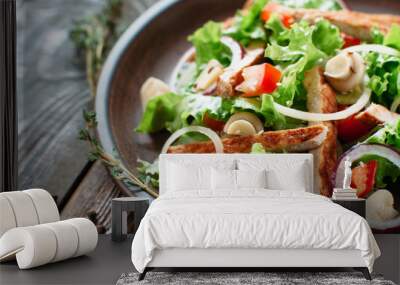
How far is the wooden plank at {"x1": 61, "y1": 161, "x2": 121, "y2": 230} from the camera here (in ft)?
19.7

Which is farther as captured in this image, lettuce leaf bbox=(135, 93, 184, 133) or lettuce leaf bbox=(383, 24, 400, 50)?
lettuce leaf bbox=(135, 93, 184, 133)

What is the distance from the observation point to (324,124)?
541cm

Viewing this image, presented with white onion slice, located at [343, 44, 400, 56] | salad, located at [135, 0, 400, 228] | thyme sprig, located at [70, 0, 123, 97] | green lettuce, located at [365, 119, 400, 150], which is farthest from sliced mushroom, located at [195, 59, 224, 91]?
green lettuce, located at [365, 119, 400, 150]

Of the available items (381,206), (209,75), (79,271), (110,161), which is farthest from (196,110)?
(79,271)

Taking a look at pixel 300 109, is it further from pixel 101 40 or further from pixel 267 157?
pixel 101 40

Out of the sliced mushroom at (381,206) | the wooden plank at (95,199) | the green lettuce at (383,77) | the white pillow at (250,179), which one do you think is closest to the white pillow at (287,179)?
the white pillow at (250,179)

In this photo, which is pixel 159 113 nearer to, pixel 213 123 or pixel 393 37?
pixel 213 123

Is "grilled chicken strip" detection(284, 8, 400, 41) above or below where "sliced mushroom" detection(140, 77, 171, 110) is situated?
above

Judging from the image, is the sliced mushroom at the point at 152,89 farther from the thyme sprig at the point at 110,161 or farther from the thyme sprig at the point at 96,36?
the thyme sprig at the point at 96,36

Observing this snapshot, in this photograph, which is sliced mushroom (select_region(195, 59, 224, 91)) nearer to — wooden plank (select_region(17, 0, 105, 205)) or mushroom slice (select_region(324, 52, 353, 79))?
mushroom slice (select_region(324, 52, 353, 79))

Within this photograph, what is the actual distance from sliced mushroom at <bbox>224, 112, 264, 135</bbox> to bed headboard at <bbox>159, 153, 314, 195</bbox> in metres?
0.18

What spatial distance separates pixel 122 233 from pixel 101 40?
186cm

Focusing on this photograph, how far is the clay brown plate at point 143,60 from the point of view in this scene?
5914mm

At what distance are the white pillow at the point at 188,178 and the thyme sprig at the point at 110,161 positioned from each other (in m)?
0.37
